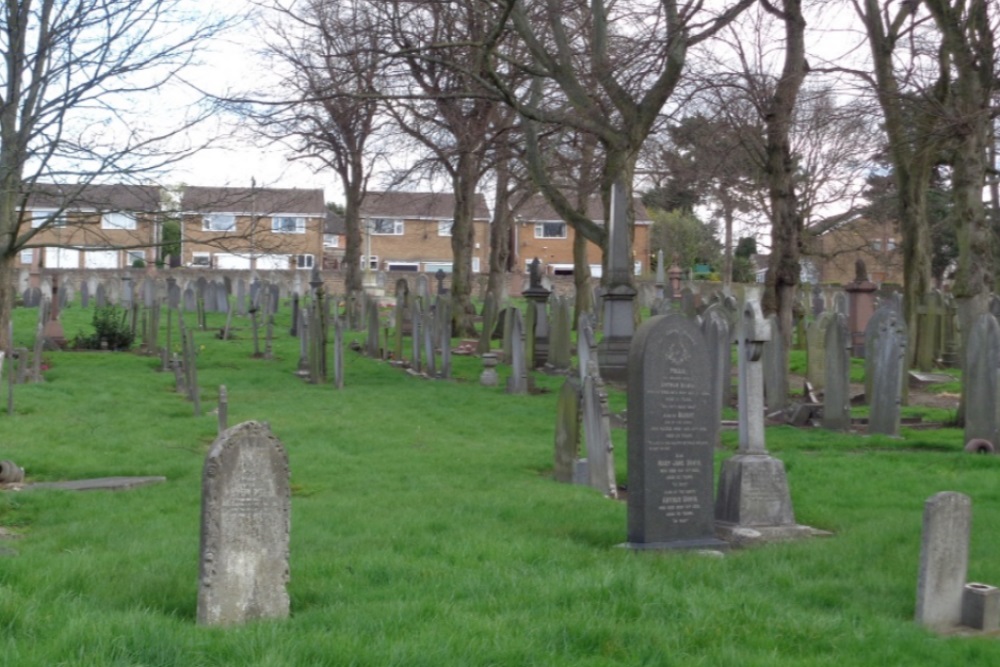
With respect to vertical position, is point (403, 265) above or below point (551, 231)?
below

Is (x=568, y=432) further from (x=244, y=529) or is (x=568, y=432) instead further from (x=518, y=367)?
(x=518, y=367)

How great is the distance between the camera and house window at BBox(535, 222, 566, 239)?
77812mm

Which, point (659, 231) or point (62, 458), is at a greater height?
point (659, 231)

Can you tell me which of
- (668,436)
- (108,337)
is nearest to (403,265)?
(108,337)

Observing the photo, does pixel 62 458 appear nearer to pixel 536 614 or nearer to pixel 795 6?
pixel 536 614

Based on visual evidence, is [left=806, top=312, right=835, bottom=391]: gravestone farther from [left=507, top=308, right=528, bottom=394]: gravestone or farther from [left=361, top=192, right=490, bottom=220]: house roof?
[left=361, top=192, right=490, bottom=220]: house roof

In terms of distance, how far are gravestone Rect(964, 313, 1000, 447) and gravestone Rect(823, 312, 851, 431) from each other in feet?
6.56

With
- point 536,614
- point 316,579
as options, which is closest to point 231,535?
point 316,579

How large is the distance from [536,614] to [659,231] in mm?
63886

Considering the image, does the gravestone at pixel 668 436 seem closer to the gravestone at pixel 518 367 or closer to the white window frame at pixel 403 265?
the gravestone at pixel 518 367

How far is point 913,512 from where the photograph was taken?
10.9m

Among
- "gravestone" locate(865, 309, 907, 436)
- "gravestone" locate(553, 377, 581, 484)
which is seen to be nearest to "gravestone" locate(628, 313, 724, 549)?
"gravestone" locate(553, 377, 581, 484)

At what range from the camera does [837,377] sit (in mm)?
17000

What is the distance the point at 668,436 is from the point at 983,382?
707 centimetres
